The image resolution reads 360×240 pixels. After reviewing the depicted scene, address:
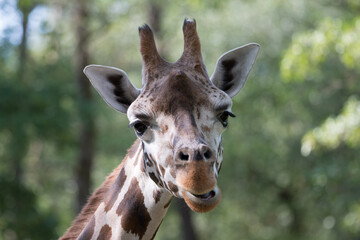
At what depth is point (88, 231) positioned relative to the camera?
167 inches

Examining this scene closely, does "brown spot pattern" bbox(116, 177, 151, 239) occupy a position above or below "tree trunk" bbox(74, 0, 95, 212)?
above

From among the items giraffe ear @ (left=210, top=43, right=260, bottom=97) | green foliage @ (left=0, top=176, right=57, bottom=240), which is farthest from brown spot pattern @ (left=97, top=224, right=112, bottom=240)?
green foliage @ (left=0, top=176, right=57, bottom=240)

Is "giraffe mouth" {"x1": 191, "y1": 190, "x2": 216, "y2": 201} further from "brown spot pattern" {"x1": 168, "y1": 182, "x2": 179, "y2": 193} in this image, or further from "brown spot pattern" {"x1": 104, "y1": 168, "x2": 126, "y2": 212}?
"brown spot pattern" {"x1": 104, "y1": 168, "x2": 126, "y2": 212}

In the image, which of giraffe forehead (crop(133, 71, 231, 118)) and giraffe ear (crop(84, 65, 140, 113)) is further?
giraffe ear (crop(84, 65, 140, 113))

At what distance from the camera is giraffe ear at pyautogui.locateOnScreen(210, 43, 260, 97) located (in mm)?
4320

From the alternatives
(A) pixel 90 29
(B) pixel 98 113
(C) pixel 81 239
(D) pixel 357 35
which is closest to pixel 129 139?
(B) pixel 98 113

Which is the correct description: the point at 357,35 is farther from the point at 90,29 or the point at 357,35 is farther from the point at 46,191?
the point at 46,191

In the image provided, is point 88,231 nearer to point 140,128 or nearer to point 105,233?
point 105,233

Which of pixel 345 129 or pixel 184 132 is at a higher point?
pixel 184 132

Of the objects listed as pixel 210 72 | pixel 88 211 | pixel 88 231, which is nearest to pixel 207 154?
pixel 88 231

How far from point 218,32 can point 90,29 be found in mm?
4670

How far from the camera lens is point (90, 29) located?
19688 millimetres

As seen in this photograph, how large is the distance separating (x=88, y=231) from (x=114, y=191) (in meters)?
0.33

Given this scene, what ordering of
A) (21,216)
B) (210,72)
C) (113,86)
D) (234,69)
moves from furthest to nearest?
(21,216) → (210,72) → (234,69) → (113,86)
